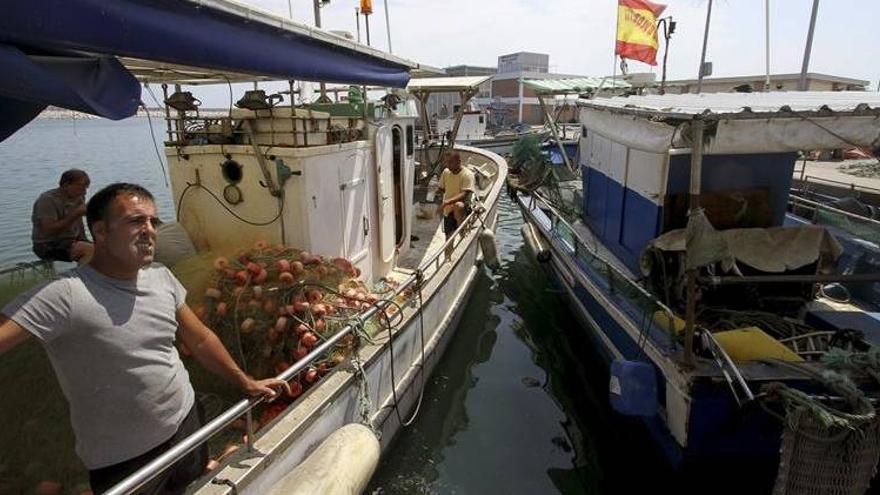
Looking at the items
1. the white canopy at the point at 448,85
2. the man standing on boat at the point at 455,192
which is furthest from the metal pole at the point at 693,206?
the white canopy at the point at 448,85

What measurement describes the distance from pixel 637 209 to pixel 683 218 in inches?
25.6

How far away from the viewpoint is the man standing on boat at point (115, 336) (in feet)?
6.54

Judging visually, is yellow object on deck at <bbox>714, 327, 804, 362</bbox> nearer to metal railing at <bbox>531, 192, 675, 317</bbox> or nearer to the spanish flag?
metal railing at <bbox>531, 192, 675, 317</bbox>

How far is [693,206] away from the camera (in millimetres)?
3889

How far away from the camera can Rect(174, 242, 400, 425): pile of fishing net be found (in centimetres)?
380

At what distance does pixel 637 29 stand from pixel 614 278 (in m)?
9.77

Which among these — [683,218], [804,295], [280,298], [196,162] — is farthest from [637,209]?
[196,162]

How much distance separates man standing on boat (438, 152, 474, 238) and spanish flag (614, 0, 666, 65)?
24.1 ft

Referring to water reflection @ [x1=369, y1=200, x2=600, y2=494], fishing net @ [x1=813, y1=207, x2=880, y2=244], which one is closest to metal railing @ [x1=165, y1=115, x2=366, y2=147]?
water reflection @ [x1=369, y1=200, x2=600, y2=494]

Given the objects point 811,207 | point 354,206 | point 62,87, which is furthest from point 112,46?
point 811,207

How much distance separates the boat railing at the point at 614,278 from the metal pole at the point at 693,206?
39 cm

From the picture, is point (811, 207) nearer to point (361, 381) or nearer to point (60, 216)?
point (361, 381)

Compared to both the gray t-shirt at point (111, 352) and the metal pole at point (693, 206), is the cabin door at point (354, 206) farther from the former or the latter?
the metal pole at point (693, 206)

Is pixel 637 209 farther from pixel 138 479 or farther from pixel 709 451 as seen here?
pixel 138 479
